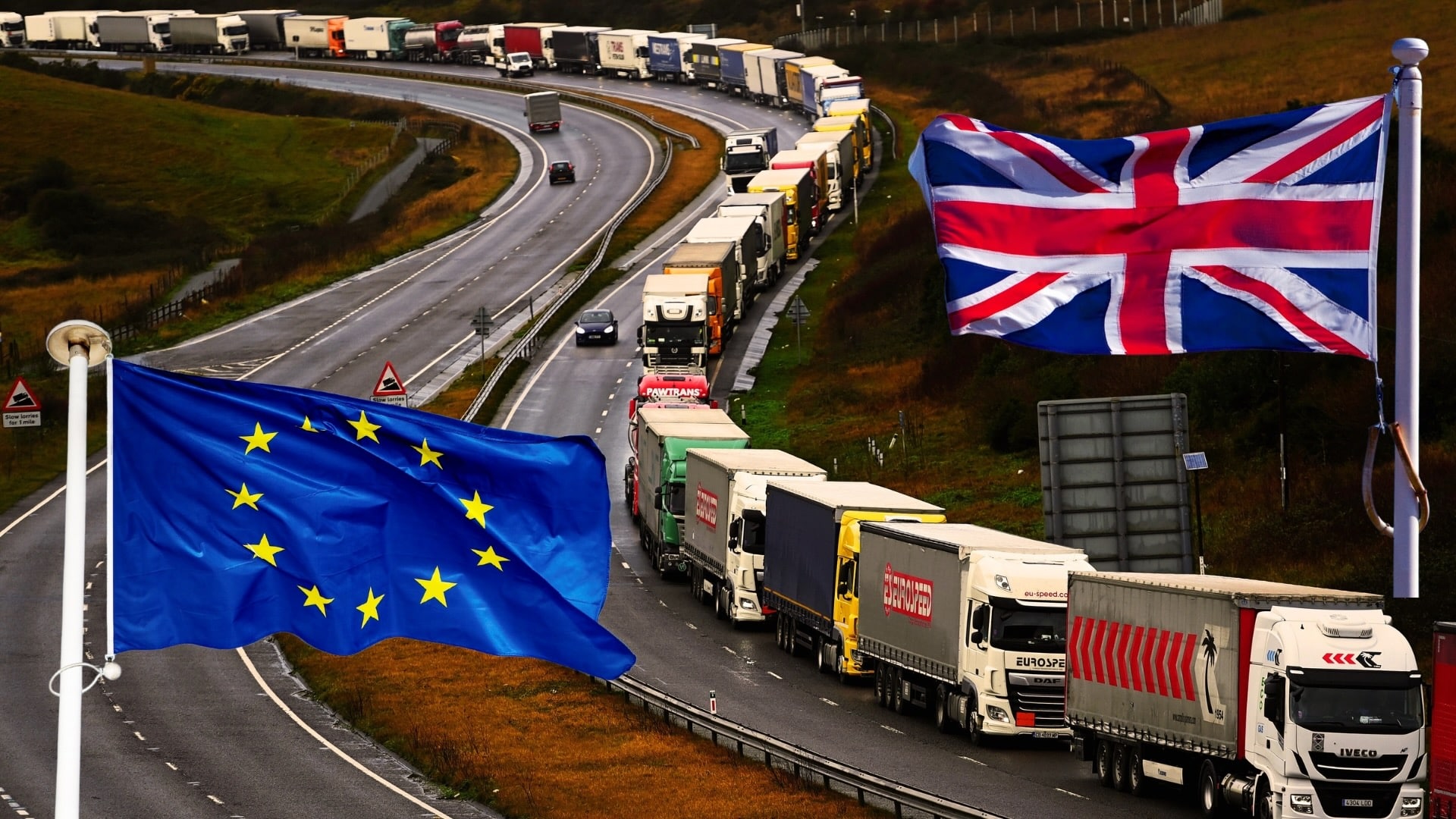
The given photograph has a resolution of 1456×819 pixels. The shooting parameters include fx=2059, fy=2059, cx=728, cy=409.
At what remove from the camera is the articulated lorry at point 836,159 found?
112 m

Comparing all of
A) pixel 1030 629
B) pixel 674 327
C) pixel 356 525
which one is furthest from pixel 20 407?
pixel 356 525

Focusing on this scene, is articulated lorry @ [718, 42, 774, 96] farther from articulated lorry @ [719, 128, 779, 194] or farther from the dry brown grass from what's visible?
the dry brown grass

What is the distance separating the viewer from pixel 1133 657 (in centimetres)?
3138

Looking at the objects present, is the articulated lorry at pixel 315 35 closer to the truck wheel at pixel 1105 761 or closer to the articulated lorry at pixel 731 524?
the articulated lorry at pixel 731 524

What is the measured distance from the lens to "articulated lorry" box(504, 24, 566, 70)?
179m

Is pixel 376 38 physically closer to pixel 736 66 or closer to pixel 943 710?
pixel 736 66

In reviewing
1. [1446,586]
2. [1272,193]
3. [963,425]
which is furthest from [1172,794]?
[963,425]

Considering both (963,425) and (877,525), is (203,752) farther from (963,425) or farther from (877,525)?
(963,425)

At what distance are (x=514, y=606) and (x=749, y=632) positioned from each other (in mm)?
35247

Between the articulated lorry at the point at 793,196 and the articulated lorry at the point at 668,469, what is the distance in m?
40.9

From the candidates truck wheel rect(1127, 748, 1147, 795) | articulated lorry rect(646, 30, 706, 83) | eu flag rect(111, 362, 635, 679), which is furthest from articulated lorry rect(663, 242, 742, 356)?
articulated lorry rect(646, 30, 706, 83)

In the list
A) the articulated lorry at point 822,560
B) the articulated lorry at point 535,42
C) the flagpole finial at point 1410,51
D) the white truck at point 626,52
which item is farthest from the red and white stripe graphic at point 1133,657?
the articulated lorry at point 535,42

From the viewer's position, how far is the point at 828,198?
369ft

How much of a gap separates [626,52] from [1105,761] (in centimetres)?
14870
